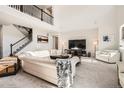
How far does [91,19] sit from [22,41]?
5401 mm

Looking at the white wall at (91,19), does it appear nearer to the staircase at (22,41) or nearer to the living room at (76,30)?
the living room at (76,30)

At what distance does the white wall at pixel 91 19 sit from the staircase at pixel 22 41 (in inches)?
101

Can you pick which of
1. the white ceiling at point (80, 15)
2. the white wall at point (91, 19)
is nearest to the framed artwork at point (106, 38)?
the white wall at point (91, 19)

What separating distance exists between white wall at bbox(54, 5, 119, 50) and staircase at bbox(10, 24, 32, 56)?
2.56 meters

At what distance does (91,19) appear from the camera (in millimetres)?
8492

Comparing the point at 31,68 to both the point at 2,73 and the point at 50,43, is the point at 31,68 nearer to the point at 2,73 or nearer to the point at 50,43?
the point at 2,73

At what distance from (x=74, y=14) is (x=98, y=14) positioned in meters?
1.99

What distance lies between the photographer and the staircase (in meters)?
6.84

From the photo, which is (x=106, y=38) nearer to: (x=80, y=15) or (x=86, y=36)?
(x=86, y=36)

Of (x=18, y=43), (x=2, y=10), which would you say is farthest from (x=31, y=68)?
(x=18, y=43)

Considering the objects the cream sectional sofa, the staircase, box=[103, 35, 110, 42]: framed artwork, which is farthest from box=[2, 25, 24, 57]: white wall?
box=[103, 35, 110, 42]: framed artwork

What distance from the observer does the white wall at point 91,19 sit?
7400mm

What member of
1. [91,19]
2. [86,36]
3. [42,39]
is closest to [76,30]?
[86,36]

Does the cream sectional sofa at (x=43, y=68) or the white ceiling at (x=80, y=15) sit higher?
the white ceiling at (x=80, y=15)
